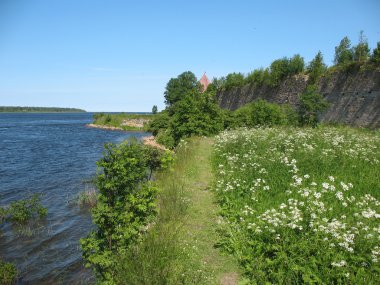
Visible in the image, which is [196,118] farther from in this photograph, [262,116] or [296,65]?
[296,65]

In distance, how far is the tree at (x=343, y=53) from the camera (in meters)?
25.5

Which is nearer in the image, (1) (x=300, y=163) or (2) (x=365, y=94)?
(1) (x=300, y=163)

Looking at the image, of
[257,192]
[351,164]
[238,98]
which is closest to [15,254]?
[257,192]

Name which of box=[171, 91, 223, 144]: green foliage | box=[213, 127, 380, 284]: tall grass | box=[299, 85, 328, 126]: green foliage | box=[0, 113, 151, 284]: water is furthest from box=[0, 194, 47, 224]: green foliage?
box=[299, 85, 328, 126]: green foliage

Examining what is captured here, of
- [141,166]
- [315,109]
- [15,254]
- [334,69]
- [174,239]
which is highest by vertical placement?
[334,69]

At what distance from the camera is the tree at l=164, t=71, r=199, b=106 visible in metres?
63.2

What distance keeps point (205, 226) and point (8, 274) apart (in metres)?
5.08

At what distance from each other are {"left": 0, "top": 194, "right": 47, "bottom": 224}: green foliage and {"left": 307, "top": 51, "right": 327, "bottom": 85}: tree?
76.7 ft

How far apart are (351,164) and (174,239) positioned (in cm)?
641

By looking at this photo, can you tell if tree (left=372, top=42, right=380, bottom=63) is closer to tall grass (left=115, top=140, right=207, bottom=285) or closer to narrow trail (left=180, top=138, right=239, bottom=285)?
narrow trail (left=180, top=138, right=239, bottom=285)

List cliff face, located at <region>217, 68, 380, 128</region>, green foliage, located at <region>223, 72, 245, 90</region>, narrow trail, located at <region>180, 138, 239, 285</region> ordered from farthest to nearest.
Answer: green foliage, located at <region>223, 72, 245, 90</region>
cliff face, located at <region>217, 68, 380, 128</region>
narrow trail, located at <region>180, 138, 239, 285</region>

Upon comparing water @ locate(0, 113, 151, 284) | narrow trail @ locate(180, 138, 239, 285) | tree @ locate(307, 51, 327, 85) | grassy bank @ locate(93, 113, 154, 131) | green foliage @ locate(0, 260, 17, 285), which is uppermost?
tree @ locate(307, 51, 327, 85)

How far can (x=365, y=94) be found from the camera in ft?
66.4

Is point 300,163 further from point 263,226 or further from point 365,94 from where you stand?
point 365,94
